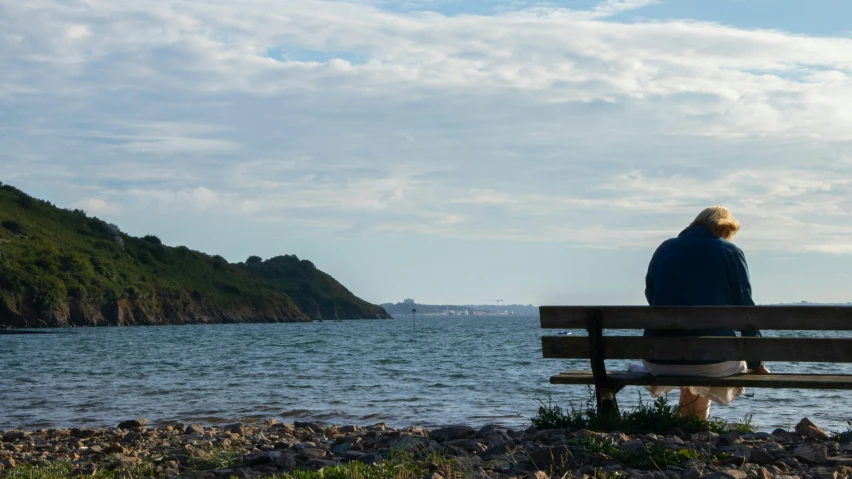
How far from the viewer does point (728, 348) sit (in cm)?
687

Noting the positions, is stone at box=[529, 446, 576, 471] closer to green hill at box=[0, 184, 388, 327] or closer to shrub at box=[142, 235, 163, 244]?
green hill at box=[0, 184, 388, 327]

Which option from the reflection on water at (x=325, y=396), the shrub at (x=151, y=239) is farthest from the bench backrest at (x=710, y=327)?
the shrub at (x=151, y=239)

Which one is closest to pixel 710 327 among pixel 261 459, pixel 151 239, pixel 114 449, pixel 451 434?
pixel 451 434

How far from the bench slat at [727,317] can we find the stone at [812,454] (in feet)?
2.89

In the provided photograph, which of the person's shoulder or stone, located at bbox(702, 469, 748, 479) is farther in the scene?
the person's shoulder

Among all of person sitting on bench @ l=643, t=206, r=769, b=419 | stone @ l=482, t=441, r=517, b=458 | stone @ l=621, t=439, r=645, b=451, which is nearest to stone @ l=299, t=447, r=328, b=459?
stone @ l=482, t=441, r=517, b=458

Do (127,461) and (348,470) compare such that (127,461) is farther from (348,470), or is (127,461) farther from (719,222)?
(719,222)

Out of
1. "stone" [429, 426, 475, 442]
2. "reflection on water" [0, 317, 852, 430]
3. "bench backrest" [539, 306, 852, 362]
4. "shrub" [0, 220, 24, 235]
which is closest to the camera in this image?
"bench backrest" [539, 306, 852, 362]

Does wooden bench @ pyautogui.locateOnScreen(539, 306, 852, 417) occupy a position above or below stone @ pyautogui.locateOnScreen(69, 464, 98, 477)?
above

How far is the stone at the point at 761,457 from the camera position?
6008 millimetres

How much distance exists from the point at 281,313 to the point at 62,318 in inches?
2324

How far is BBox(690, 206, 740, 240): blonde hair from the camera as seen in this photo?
23.8 ft

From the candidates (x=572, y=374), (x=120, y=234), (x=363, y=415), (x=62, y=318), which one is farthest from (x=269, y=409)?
(x=120, y=234)

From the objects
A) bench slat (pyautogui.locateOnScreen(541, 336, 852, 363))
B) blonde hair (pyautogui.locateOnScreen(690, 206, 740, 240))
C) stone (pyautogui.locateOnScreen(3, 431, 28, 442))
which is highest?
blonde hair (pyautogui.locateOnScreen(690, 206, 740, 240))
